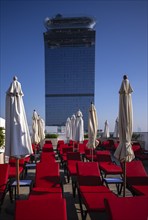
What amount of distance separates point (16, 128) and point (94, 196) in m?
2.09

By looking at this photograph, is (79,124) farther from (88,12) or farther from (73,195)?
(88,12)

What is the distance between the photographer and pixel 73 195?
Answer: 5965 mm

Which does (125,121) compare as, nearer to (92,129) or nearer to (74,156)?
(92,129)

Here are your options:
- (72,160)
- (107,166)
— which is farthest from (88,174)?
(72,160)

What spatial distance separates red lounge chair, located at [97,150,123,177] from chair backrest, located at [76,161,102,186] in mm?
1039

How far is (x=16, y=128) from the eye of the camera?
4.97 meters

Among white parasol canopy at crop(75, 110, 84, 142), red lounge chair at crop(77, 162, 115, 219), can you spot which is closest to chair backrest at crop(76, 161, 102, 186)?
red lounge chair at crop(77, 162, 115, 219)

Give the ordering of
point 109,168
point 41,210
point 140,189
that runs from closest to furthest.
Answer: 1. point 41,210
2. point 140,189
3. point 109,168

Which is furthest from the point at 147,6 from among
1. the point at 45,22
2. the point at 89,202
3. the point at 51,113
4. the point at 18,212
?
the point at 45,22

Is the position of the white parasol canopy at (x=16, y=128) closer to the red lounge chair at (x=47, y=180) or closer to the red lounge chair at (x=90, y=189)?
the red lounge chair at (x=47, y=180)

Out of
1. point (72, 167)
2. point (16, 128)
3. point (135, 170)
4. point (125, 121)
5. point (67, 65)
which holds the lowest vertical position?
point (72, 167)

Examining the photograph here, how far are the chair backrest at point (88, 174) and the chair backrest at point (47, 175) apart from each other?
1.87ft

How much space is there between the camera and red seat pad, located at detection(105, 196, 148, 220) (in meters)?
2.97

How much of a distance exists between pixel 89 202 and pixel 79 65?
3749 inches
